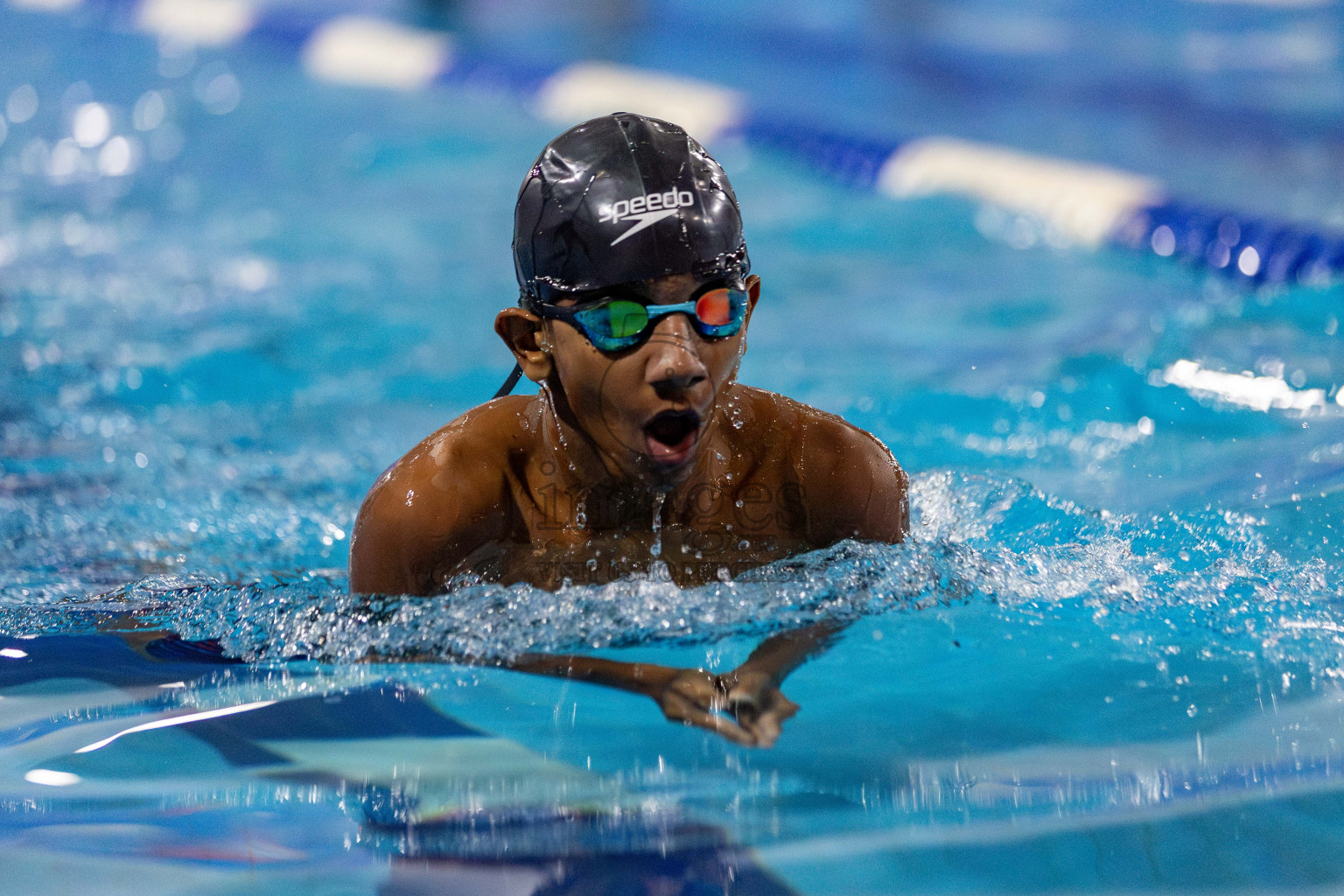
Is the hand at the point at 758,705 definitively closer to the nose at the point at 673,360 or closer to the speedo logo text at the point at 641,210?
the nose at the point at 673,360

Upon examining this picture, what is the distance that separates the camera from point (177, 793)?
1.97 metres

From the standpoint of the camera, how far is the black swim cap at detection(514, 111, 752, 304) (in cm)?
195

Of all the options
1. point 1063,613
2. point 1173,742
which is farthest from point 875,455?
point 1173,742

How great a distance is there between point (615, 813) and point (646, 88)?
6.83 metres

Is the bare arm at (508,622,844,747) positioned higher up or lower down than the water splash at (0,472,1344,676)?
lower down

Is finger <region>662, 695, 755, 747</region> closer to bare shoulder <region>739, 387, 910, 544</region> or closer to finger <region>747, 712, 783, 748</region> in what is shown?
finger <region>747, 712, 783, 748</region>

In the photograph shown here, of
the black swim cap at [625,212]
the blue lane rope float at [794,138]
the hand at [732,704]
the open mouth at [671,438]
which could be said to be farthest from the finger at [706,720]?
the blue lane rope float at [794,138]

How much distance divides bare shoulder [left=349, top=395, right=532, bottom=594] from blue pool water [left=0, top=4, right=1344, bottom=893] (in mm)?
68

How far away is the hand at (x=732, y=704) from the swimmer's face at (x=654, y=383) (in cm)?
32

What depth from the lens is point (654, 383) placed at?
197 centimetres

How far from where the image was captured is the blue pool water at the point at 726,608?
72.4 inches

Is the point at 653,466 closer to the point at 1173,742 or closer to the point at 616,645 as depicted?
the point at 616,645

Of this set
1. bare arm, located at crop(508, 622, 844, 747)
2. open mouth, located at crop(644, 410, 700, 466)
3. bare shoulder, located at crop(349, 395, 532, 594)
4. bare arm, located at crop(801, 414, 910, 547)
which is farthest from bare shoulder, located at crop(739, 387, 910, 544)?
bare shoulder, located at crop(349, 395, 532, 594)

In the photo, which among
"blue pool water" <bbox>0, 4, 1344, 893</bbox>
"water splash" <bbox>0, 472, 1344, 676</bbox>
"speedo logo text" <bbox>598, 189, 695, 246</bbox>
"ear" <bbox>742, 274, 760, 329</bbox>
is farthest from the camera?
"water splash" <bbox>0, 472, 1344, 676</bbox>
